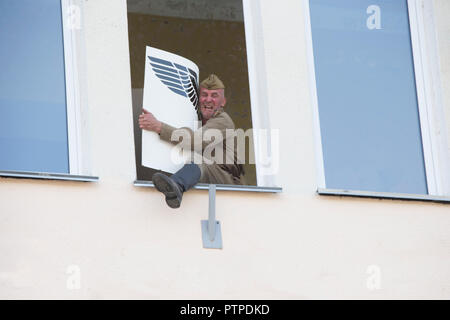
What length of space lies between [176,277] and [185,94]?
54.0 inches

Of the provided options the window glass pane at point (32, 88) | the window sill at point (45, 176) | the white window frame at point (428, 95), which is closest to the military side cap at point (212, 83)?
the white window frame at point (428, 95)

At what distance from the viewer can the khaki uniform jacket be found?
6.81m

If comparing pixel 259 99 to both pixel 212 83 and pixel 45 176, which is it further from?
pixel 45 176

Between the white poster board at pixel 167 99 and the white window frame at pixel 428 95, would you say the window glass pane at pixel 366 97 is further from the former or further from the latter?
the white poster board at pixel 167 99

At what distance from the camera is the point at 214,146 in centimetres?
692

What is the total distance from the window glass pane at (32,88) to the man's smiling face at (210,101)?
1.01 metres

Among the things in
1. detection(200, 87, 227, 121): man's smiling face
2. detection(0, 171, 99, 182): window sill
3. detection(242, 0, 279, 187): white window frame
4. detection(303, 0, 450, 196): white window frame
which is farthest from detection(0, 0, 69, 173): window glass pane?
detection(303, 0, 450, 196): white window frame

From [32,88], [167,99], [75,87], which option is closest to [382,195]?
[167,99]

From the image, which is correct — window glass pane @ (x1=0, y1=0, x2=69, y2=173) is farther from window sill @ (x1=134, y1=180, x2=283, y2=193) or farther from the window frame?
the window frame

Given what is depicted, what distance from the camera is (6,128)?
21.5ft

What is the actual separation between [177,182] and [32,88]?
48.1 inches

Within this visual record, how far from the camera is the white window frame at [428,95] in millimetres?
7305
